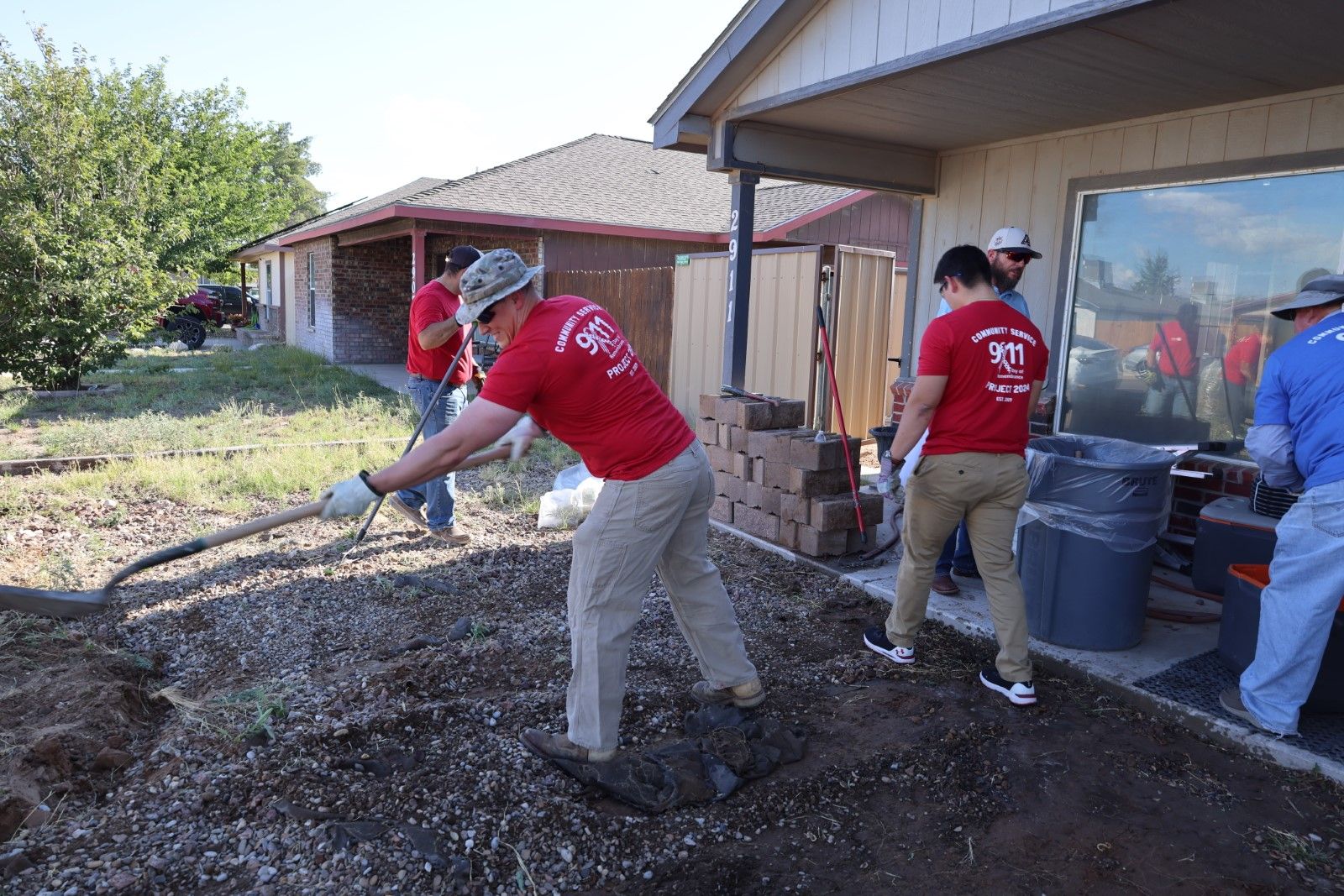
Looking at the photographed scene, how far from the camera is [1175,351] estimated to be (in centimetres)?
567

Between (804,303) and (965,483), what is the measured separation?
5.17 metres

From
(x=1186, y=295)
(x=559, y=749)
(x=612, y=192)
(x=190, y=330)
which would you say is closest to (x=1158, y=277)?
(x=1186, y=295)

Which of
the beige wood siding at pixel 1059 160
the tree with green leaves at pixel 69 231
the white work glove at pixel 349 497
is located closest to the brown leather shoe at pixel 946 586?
the beige wood siding at pixel 1059 160

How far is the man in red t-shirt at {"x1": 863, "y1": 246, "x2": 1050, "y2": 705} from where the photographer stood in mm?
3686

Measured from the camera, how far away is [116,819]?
2748 mm

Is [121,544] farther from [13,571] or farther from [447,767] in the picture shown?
[447,767]

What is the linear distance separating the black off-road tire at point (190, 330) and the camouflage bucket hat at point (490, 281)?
22660 mm

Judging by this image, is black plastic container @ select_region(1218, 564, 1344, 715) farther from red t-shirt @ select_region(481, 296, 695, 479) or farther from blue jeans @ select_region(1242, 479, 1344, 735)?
red t-shirt @ select_region(481, 296, 695, 479)

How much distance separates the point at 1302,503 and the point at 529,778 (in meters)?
2.93

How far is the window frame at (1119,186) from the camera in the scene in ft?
16.4

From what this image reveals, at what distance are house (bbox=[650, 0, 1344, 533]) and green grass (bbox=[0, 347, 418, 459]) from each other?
5.49 m

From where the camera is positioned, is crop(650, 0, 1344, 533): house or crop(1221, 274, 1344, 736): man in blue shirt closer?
crop(1221, 274, 1344, 736): man in blue shirt

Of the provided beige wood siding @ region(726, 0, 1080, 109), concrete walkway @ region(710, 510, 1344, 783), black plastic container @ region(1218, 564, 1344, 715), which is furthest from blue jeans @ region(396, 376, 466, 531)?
black plastic container @ region(1218, 564, 1344, 715)

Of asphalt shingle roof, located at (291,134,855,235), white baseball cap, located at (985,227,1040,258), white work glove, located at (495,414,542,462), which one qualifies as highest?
asphalt shingle roof, located at (291,134,855,235)
